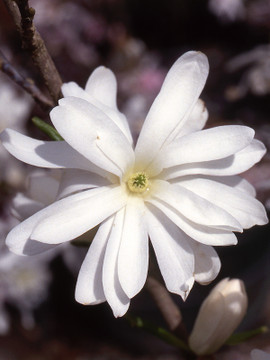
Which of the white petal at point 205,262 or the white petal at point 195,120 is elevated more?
the white petal at point 195,120

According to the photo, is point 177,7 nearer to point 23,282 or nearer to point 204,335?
point 23,282

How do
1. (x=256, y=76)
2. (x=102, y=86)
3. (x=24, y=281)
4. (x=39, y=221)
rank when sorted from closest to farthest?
(x=39, y=221) < (x=102, y=86) < (x=256, y=76) < (x=24, y=281)

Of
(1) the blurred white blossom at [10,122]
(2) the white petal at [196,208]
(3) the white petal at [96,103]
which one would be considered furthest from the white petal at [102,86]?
(1) the blurred white blossom at [10,122]

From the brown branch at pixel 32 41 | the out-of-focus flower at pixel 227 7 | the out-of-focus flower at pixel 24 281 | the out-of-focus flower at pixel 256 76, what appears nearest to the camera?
the brown branch at pixel 32 41

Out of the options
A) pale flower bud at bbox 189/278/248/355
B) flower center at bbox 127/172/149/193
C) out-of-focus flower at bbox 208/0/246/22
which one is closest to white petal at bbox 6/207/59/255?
flower center at bbox 127/172/149/193

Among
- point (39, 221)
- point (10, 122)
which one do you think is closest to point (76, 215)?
point (39, 221)

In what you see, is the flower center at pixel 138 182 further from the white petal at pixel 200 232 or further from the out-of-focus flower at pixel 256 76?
the out-of-focus flower at pixel 256 76

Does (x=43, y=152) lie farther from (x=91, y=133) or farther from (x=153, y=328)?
(x=153, y=328)

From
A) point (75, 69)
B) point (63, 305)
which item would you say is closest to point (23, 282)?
point (63, 305)
